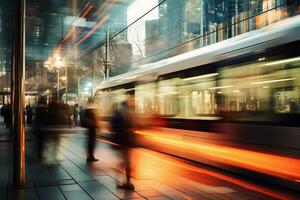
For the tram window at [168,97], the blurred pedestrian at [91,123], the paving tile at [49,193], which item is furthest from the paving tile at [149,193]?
the tram window at [168,97]

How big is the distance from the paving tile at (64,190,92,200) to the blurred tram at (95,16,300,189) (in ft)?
9.76

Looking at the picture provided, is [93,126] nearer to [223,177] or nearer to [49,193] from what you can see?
[223,177]

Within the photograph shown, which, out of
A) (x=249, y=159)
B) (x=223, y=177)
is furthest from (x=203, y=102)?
(x=249, y=159)

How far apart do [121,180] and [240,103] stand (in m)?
2.99

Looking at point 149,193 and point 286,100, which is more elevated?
point 286,100

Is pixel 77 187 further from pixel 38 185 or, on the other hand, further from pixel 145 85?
pixel 145 85

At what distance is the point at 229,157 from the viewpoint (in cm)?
941

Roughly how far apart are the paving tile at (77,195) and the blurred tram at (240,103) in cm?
298

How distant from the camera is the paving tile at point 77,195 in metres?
7.03

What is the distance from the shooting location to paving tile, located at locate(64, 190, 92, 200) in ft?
23.1

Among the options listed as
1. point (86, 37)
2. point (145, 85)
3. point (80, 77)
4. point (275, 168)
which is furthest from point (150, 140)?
point (80, 77)

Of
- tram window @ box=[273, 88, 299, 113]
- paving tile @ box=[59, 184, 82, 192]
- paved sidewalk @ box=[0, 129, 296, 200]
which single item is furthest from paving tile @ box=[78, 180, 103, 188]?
tram window @ box=[273, 88, 299, 113]

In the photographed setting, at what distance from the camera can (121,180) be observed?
8711mm

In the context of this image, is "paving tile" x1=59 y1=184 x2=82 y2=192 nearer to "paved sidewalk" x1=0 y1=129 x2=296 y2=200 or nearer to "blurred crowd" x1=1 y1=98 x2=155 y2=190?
"paved sidewalk" x1=0 y1=129 x2=296 y2=200
